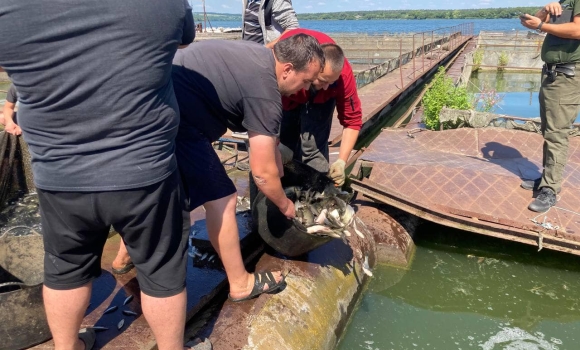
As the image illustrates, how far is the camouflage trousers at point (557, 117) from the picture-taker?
4.26 meters

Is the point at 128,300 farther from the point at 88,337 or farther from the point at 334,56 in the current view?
the point at 334,56

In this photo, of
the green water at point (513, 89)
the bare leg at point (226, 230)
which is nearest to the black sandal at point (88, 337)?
the bare leg at point (226, 230)

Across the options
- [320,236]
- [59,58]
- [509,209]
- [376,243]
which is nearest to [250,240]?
[320,236]

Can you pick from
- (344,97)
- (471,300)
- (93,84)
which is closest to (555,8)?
(344,97)

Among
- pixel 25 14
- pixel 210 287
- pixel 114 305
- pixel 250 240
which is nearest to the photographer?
pixel 25 14

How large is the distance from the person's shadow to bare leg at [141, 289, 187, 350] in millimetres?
4116

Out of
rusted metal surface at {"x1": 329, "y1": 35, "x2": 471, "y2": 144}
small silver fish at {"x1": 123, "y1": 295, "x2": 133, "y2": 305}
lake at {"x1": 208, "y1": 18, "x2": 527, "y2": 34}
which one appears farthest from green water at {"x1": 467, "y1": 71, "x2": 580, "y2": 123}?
lake at {"x1": 208, "y1": 18, "x2": 527, "y2": 34}

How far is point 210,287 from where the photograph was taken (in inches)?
116

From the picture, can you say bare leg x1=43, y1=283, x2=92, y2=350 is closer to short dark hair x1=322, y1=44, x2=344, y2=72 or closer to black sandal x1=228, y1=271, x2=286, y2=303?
black sandal x1=228, y1=271, x2=286, y2=303

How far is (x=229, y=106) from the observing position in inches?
98.7

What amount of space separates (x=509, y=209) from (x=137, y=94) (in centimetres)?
386

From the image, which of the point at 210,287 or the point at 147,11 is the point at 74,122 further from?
the point at 210,287

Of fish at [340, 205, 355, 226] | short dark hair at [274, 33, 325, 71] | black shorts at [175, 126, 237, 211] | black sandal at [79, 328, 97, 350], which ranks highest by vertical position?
short dark hair at [274, 33, 325, 71]

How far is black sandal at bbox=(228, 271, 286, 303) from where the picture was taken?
296cm
